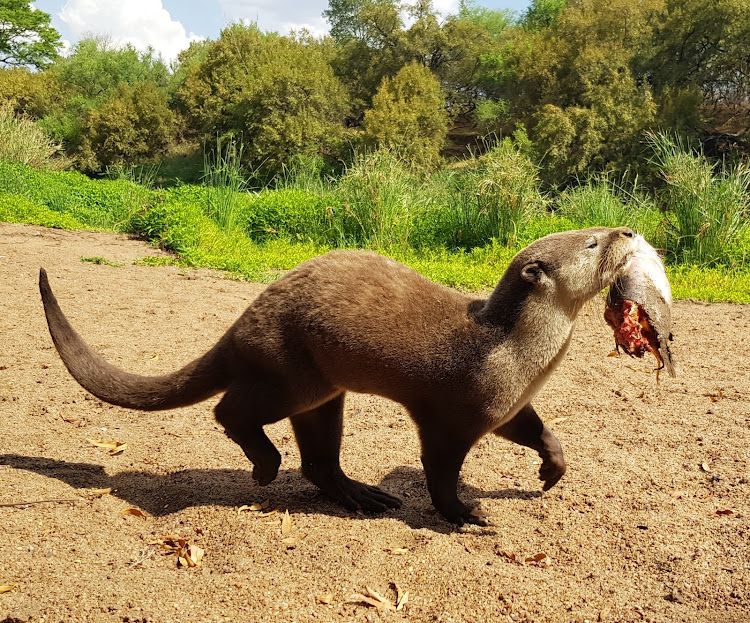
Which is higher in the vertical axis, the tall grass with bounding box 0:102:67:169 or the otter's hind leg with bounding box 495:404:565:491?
the tall grass with bounding box 0:102:67:169

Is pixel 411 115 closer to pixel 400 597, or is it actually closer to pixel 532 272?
pixel 532 272

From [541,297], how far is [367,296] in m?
0.90

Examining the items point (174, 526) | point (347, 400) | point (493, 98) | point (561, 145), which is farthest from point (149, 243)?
point (493, 98)

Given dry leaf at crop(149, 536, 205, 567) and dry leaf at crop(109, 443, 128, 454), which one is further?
dry leaf at crop(109, 443, 128, 454)

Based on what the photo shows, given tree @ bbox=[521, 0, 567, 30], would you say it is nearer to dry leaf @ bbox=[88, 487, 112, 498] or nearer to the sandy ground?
the sandy ground

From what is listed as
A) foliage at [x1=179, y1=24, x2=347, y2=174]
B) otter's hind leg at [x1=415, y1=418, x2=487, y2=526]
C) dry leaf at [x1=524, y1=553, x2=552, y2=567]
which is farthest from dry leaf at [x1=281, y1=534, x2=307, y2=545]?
foliage at [x1=179, y1=24, x2=347, y2=174]

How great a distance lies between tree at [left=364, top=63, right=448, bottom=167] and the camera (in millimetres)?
23855

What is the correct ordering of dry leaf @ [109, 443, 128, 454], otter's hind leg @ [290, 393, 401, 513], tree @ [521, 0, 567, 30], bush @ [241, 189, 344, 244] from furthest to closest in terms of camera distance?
tree @ [521, 0, 567, 30] < bush @ [241, 189, 344, 244] < dry leaf @ [109, 443, 128, 454] < otter's hind leg @ [290, 393, 401, 513]

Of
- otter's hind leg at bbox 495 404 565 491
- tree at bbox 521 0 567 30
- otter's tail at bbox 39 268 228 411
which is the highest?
tree at bbox 521 0 567 30

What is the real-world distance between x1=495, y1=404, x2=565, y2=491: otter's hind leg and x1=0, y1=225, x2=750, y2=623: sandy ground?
207 mm

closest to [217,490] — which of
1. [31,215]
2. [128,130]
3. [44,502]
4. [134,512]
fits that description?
[134,512]

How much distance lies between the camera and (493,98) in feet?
110

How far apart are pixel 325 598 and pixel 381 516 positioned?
100 cm

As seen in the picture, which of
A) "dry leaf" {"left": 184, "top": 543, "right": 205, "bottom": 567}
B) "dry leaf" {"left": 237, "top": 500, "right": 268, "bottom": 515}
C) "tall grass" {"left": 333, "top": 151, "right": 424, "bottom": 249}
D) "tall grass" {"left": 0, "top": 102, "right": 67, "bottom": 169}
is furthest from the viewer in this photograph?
"tall grass" {"left": 0, "top": 102, "right": 67, "bottom": 169}
